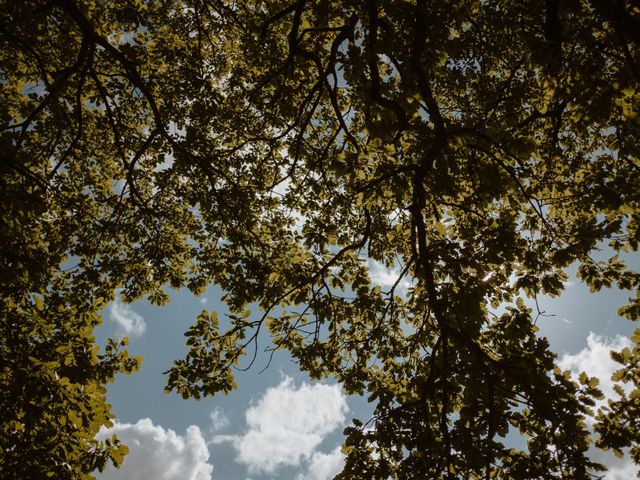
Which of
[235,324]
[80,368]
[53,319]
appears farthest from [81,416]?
[53,319]

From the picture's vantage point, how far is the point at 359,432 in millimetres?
5445

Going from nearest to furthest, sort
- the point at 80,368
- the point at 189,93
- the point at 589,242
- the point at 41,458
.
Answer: the point at 41,458
the point at 80,368
the point at 589,242
the point at 189,93

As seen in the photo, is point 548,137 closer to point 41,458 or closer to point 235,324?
point 235,324

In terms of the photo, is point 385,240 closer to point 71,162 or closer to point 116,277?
point 116,277

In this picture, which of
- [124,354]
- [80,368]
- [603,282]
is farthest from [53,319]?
[603,282]

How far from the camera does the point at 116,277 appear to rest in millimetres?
8266

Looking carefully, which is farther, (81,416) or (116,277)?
(116,277)

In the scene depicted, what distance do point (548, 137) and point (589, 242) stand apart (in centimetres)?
327

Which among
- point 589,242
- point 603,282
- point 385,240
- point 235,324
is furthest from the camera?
point 385,240

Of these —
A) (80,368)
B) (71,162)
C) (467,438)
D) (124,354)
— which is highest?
(71,162)

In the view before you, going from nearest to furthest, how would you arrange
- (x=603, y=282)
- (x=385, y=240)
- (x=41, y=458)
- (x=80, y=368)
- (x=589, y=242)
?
(x=41, y=458) → (x=80, y=368) → (x=589, y=242) → (x=603, y=282) → (x=385, y=240)

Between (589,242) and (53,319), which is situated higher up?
(589,242)

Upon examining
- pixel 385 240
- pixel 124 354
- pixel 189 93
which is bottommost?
pixel 124 354

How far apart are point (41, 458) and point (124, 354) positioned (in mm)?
3282
